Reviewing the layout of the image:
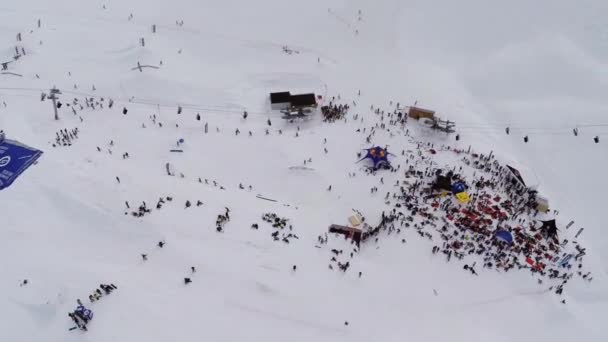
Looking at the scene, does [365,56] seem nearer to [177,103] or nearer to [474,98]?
[474,98]

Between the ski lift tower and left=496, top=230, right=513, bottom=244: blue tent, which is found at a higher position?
the ski lift tower

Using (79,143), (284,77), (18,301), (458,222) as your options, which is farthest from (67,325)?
(284,77)

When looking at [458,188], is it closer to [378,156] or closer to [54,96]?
[378,156]

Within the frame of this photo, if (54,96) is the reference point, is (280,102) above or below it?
above

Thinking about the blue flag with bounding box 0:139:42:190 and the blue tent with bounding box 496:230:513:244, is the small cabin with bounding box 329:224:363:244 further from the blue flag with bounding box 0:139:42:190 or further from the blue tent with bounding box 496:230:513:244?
the blue flag with bounding box 0:139:42:190

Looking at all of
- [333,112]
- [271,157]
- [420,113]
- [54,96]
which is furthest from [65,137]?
[420,113]

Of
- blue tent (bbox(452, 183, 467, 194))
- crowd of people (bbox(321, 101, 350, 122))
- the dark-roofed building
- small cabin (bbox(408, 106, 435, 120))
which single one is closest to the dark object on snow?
blue tent (bbox(452, 183, 467, 194))
